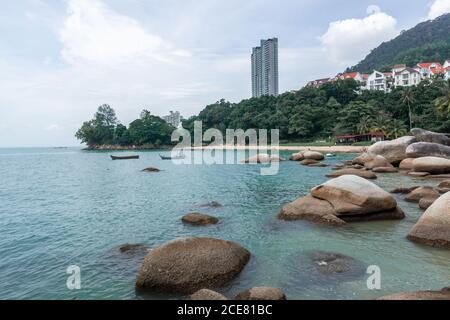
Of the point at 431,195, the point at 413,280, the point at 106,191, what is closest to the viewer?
the point at 413,280

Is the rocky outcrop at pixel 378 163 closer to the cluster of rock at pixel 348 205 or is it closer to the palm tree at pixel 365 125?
the cluster of rock at pixel 348 205

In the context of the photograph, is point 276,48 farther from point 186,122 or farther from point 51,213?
point 51,213

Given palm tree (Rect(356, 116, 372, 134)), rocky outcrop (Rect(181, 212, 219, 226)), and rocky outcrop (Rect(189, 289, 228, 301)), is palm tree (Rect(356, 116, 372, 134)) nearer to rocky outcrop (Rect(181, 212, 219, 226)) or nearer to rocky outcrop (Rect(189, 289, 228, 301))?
rocky outcrop (Rect(181, 212, 219, 226))

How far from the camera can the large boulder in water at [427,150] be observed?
2908 centimetres

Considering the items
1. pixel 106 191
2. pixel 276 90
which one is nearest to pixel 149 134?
pixel 276 90

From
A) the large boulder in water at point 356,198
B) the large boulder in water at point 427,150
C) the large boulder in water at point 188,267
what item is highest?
the large boulder in water at point 427,150

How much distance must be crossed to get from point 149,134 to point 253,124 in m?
45.9

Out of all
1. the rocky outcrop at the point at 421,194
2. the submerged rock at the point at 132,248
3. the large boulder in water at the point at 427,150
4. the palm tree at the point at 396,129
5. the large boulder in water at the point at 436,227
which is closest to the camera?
the large boulder in water at the point at 436,227

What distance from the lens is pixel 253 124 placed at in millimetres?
94500

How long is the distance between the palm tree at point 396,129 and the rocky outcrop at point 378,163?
36232mm

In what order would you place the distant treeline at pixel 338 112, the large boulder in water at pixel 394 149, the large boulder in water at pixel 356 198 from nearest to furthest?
1. the large boulder in water at pixel 356 198
2. the large boulder in water at pixel 394 149
3. the distant treeline at pixel 338 112

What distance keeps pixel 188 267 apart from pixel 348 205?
749cm

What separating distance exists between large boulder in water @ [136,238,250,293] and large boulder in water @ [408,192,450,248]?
237 inches

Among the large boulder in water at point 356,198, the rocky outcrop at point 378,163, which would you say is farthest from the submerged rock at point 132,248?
the rocky outcrop at point 378,163
